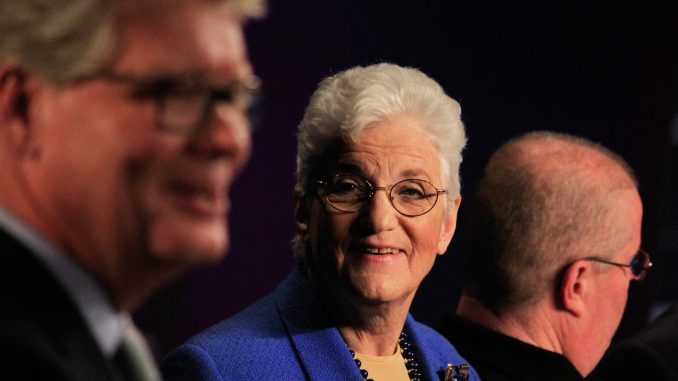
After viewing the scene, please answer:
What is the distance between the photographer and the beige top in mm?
2561

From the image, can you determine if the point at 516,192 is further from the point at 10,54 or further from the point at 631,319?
the point at 10,54

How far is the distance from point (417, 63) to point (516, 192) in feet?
4.05

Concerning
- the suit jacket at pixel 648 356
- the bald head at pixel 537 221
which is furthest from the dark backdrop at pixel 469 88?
the suit jacket at pixel 648 356

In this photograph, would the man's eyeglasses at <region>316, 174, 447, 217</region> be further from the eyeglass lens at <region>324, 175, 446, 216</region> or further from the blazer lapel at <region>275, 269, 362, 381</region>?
the blazer lapel at <region>275, 269, 362, 381</region>

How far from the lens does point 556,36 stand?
4.54 meters

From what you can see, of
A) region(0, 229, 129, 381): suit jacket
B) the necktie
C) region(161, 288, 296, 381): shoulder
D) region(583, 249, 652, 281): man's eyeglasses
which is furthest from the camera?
region(583, 249, 652, 281): man's eyeglasses

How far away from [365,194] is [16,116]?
4.28 feet

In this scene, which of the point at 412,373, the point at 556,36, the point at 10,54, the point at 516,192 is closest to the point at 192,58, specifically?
the point at 10,54

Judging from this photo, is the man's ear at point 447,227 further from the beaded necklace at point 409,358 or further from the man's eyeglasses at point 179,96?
the man's eyeglasses at point 179,96

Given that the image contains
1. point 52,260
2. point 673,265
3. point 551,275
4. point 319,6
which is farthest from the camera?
point 673,265

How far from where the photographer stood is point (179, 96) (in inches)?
51.5

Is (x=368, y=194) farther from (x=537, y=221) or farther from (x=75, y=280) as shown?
(x=75, y=280)

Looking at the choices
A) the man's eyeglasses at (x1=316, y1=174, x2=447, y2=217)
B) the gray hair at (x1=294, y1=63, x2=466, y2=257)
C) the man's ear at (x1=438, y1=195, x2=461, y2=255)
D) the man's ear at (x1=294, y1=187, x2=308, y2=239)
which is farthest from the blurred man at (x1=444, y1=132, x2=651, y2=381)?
the man's ear at (x1=294, y1=187, x2=308, y2=239)

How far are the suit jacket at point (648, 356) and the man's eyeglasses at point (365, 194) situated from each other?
71 cm
